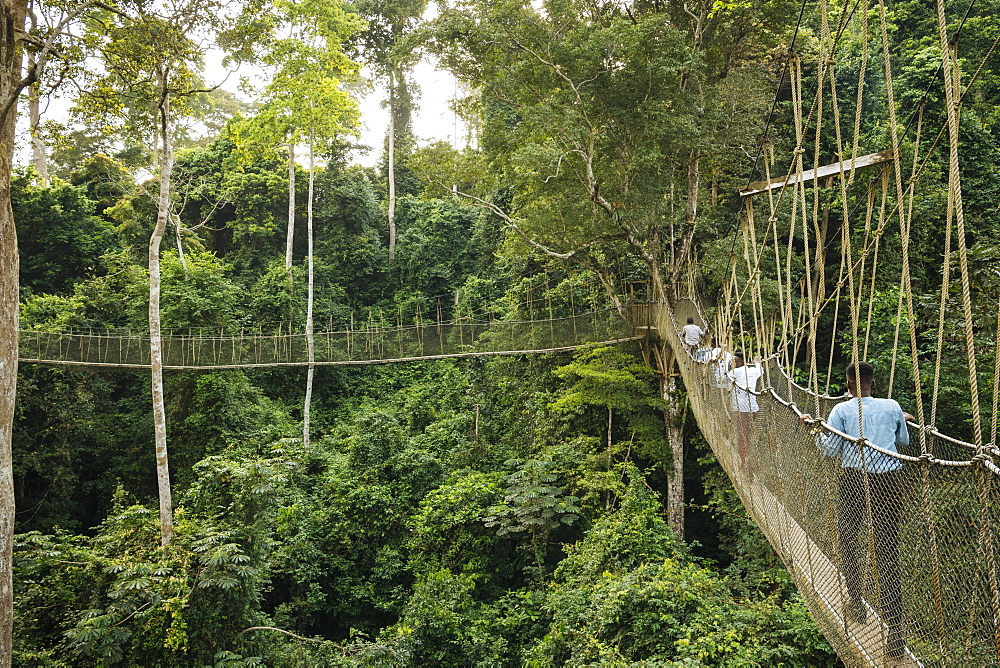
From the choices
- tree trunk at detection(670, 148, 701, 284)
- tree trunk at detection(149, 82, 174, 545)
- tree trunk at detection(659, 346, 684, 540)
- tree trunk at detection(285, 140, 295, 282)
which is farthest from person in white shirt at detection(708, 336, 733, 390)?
tree trunk at detection(285, 140, 295, 282)

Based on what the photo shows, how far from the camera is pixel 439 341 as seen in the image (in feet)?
29.8

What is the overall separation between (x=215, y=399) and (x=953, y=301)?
357 inches

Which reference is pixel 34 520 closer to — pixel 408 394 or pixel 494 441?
pixel 408 394

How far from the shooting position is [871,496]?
76.1 inches

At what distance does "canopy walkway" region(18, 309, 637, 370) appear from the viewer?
8.03 m

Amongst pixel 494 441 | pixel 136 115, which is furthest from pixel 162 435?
pixel 494 441

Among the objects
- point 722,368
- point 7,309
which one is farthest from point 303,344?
point 722,368

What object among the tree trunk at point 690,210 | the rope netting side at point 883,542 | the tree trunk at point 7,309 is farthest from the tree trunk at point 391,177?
the rope netting side at point 883,542

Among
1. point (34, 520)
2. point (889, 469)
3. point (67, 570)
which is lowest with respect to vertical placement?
point (34, 520)

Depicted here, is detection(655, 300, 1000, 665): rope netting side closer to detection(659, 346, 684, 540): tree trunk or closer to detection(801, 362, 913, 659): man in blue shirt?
detection(801, 362, 913, 659): man in blue shirt

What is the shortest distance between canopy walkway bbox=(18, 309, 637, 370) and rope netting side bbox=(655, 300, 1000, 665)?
4.89 meters

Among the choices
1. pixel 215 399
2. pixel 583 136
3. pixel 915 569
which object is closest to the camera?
pixel 915 569

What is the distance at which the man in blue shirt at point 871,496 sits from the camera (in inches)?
72.1

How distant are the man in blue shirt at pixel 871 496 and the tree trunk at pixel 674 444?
4.99 metres
